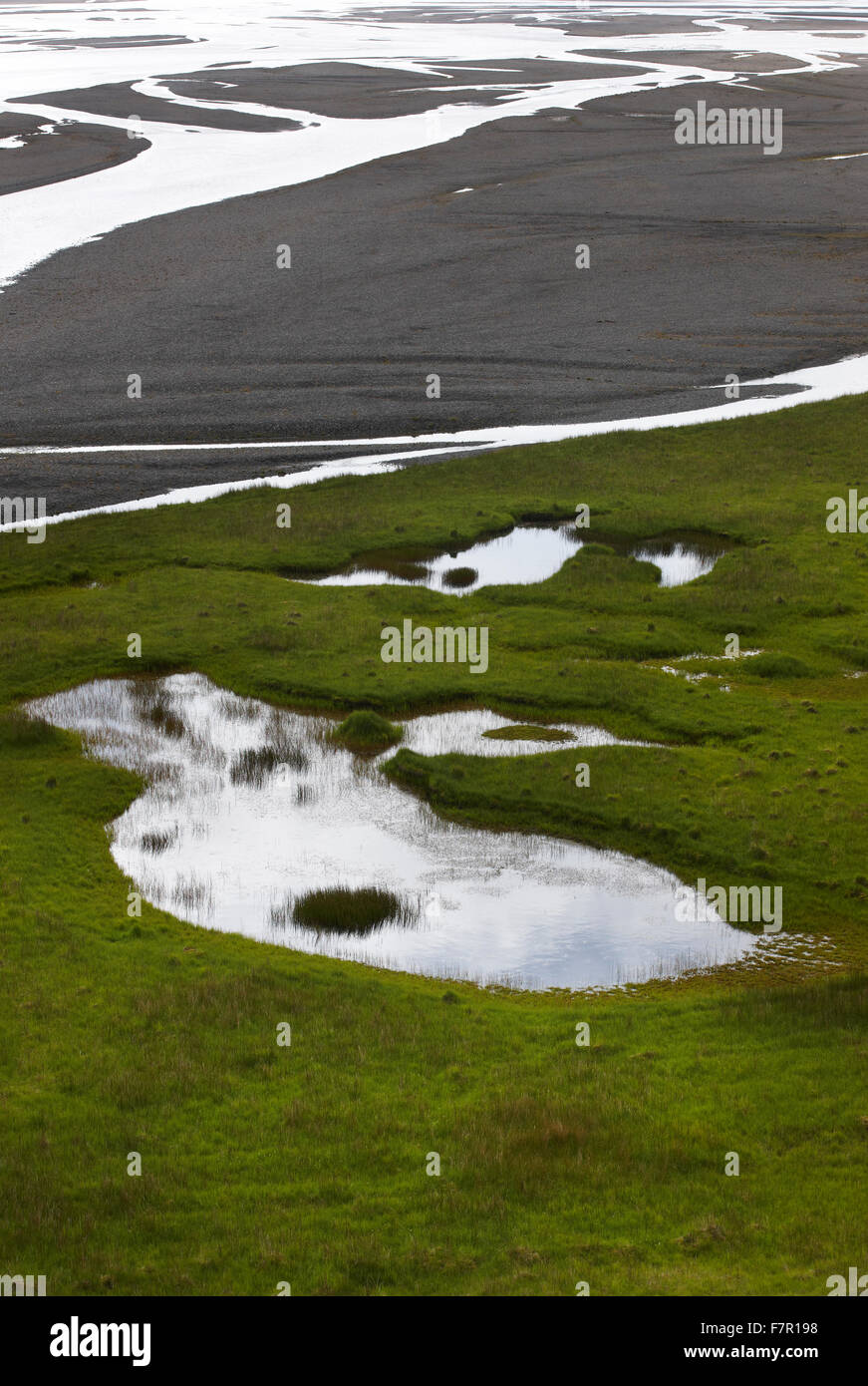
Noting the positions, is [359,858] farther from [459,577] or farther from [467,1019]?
[459,577]

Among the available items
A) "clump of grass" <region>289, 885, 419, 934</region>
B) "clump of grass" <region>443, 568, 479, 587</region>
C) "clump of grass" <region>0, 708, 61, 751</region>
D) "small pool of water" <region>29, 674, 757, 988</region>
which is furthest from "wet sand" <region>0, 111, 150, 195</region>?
"clump of grass" <region>289, 885, 419, 934</region>

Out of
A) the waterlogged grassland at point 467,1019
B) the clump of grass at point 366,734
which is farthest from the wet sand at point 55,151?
the clump of grass at point 366,734

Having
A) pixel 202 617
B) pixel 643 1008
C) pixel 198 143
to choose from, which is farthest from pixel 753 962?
pixel 198 143

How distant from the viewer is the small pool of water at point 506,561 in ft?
103

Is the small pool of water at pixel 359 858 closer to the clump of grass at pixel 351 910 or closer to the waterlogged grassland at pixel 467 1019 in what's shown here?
the clump of grass at pixel 351 910

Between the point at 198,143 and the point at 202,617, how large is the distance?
260 feet

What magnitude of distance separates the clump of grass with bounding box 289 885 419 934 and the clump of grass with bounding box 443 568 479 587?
1272 centimetres

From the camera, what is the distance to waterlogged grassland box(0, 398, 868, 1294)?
1246 centimetres

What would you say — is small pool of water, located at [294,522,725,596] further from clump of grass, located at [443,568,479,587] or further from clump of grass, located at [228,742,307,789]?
clump of grass, located at [228,742,307,789]

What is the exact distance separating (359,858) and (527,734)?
4.97 metres

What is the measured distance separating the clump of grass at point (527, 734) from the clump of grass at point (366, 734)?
1.78m

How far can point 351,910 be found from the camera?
63.5 ft
